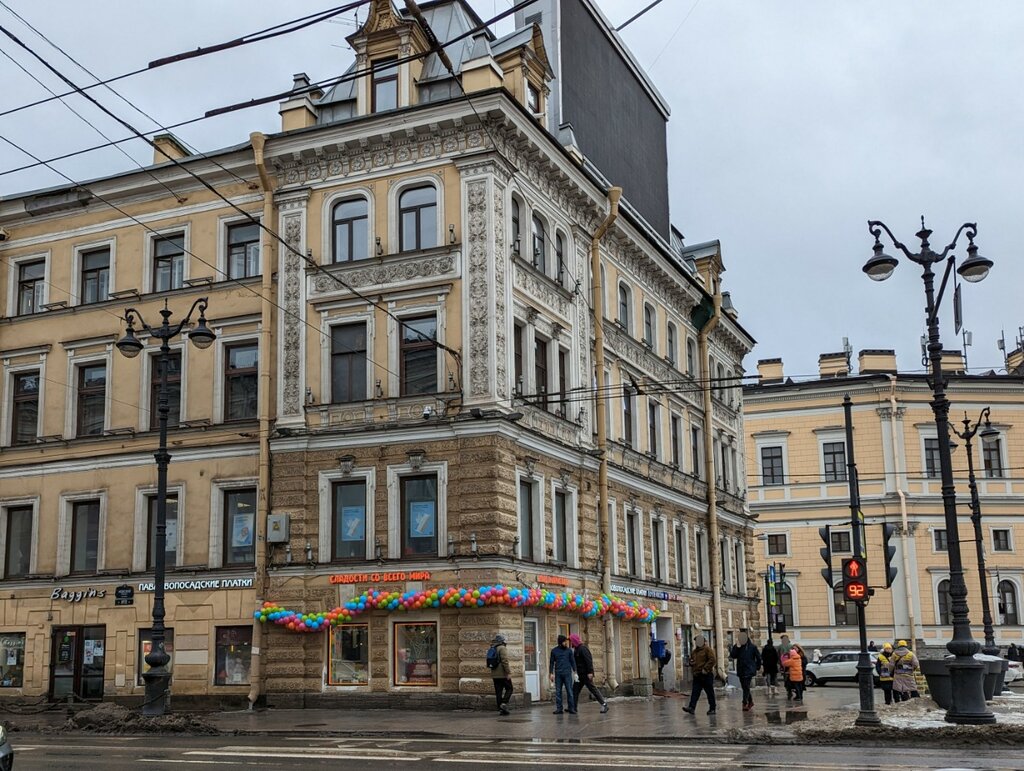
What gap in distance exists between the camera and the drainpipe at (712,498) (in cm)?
4125

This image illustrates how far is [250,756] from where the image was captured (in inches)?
637

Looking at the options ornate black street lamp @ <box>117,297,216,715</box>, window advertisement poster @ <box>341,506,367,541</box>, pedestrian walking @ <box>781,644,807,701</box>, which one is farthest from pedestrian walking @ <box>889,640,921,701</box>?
ornate black street lamp @ <box>117,297,216,715</box>

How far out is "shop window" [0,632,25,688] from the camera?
31.1 meters

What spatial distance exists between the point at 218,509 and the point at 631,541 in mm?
12471

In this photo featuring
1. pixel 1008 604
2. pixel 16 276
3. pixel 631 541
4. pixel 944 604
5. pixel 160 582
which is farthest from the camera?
pixel 944 604

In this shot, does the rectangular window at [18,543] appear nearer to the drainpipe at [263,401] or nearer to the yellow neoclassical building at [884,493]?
the drainpipe at [263,401]

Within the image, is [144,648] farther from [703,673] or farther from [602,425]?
[703,673]

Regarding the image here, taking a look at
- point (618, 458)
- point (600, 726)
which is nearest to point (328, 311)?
point (618, 458)

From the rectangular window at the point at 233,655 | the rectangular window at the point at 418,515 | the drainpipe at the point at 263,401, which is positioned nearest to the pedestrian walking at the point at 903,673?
the rectangular window at the point at 418,515

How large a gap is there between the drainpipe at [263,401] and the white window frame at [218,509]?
68cm

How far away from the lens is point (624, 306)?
37.0 meters

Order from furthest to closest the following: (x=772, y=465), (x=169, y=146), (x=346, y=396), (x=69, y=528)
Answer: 1. (x=772, y=465)
2. (x=169, y=146)
3. (x=69, y=528)
4. (x=346, y=396)

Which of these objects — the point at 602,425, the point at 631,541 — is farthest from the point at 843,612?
the point at 602,425

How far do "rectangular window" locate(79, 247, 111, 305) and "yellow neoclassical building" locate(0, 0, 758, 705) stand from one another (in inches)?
3.1
